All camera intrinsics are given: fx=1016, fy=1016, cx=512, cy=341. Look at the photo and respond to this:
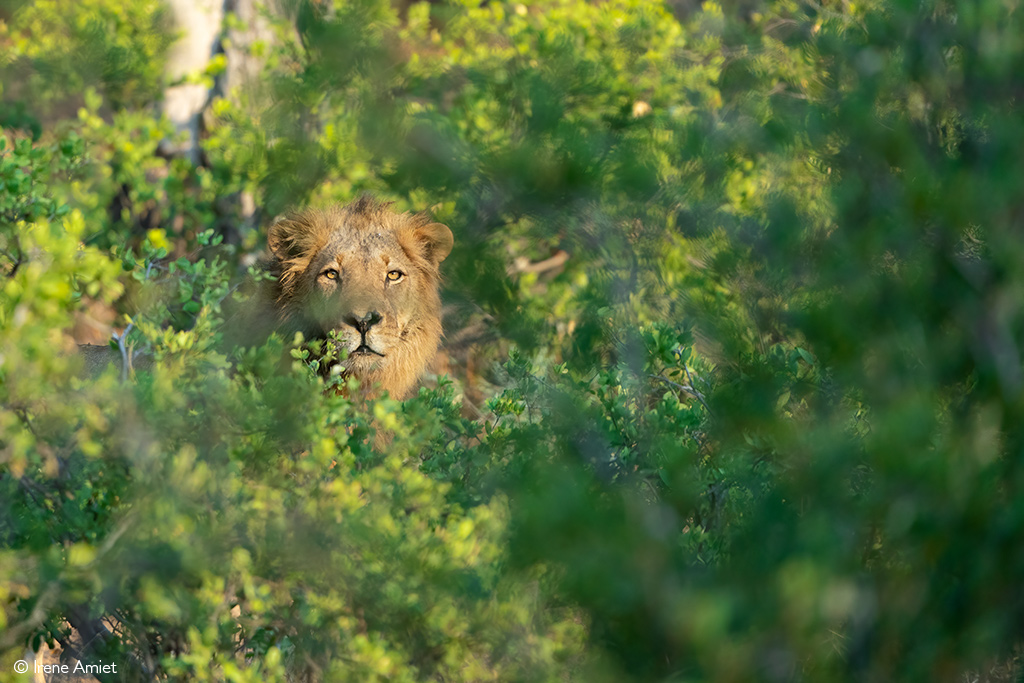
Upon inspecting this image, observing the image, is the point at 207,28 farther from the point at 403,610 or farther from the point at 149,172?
the point at 403,610

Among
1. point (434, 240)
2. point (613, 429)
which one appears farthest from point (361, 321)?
point (613, 429)

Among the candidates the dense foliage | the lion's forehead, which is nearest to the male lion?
the lion's forehead

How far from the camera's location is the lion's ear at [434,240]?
21.4 ft

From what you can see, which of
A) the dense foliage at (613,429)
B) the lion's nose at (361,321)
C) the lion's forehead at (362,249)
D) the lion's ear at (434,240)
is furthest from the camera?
the lion's ear at (434,240)

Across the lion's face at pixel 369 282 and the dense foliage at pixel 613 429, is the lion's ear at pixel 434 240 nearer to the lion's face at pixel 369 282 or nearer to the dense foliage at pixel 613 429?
the lion's face at pixel 369 282

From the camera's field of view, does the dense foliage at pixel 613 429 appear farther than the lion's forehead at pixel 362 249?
No

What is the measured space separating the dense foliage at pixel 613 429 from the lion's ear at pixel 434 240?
5.14 feet

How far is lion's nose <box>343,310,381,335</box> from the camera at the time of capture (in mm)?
5744

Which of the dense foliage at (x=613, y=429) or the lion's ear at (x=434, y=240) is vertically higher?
the dense foliage at (x=613, y=429)

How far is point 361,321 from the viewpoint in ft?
18.9

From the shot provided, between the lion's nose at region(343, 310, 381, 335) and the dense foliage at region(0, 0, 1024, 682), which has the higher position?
the dense foliage at region(0, 0, 1024, 682)

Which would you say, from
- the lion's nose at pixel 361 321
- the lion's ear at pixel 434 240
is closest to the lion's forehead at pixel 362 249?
the lion's ear at pixel 434 240

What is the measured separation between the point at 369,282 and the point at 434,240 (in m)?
0.66

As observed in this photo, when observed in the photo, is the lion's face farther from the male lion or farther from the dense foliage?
the dense foliage
